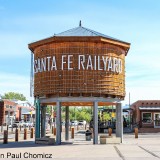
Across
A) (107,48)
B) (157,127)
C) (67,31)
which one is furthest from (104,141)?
(157,127)

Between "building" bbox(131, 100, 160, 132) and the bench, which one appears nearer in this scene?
the bench

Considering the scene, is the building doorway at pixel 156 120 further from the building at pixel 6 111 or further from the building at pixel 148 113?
the building at pixel 6 111

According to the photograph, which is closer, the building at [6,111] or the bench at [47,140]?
the bench at [47,140]

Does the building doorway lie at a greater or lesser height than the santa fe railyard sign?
lesser

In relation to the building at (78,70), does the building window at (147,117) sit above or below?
below

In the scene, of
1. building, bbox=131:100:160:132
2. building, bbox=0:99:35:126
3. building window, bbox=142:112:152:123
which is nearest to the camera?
building, bbox=131:100:160:132

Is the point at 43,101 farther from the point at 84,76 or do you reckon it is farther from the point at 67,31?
the point at 67,31

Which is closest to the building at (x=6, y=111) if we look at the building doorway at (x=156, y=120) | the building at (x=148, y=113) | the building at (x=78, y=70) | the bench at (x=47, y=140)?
the building at (x=148, y=113)

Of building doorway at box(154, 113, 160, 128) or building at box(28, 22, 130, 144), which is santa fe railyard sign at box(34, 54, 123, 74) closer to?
building at box(28, 22, 130, 144)

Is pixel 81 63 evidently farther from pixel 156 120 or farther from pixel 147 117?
pixel 147 117

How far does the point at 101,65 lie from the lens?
31.9 m

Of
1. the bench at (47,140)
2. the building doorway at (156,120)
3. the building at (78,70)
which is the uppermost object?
the building at (78,70)

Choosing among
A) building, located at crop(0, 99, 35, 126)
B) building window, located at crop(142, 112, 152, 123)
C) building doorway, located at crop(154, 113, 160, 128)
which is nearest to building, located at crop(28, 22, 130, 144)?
building doorway, located at crop(154, 113, 160, 128)

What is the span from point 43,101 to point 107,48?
7032 millimetres
